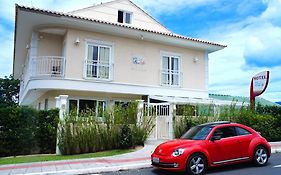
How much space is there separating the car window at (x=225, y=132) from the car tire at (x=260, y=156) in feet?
3.58

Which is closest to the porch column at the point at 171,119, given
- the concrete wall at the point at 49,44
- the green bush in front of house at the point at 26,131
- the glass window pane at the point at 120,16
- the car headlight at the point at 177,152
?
the green bush in front of house at the point at 26,131

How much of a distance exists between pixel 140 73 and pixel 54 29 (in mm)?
6377

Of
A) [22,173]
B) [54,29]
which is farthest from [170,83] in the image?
[22,173]

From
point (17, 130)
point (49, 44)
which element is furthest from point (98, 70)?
point (17, 130)

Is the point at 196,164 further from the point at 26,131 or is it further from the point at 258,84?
the point at 258,84

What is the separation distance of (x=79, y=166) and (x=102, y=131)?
12.5ft

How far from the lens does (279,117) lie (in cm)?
1795

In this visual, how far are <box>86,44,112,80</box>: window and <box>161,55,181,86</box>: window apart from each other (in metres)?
4.21

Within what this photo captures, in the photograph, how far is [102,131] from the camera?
1377cm

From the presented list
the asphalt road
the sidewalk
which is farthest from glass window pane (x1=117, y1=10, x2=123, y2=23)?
the asphalt road

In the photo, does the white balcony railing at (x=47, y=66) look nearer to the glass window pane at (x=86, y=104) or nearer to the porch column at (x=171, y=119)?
the glass window pane at (x=86, y=104)

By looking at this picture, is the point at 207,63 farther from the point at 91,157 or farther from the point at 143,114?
the point at 91,157

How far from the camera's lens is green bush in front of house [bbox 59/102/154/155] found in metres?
13.1

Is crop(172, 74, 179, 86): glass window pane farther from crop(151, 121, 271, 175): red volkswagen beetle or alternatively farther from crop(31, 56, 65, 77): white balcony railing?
crop(151, 121, 271, 175): red volkswagen beetle
